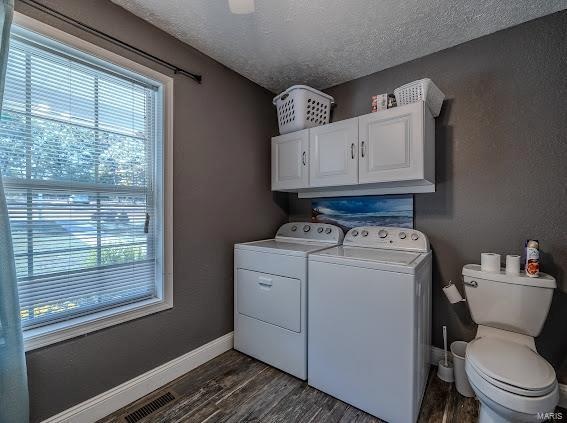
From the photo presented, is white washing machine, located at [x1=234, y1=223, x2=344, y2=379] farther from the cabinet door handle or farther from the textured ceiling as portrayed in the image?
the textured ceiling

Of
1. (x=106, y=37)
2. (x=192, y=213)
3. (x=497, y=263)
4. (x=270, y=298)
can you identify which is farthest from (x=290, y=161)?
(x=497, y=263)

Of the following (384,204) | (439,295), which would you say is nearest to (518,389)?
(439,295)

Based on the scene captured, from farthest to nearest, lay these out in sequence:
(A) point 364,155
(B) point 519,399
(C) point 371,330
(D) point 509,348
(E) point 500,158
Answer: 1. (A) point 364,155
2. (E) point 500,158
3. (C) point 371,330
4. (D) point 509,348
5. (B) point 519,399

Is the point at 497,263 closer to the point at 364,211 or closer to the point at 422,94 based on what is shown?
the point at 364,211

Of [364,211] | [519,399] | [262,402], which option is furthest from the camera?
[364,211]

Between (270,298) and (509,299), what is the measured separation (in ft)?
5.01

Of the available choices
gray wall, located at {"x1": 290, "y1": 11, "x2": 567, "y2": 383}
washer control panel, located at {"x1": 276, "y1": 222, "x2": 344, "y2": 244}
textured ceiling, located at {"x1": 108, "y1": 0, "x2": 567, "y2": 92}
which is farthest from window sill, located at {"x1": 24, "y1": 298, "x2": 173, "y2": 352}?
gray wall, located at {"x1": 290, "y1": 11, "x2": 567, "y2": 383}

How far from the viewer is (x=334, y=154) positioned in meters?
2.12

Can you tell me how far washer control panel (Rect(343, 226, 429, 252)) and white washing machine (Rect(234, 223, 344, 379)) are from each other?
14 cm

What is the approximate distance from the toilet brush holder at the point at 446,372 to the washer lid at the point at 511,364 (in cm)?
49

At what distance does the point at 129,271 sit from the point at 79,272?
0.28 metres

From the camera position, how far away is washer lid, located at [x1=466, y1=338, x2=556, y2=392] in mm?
1165

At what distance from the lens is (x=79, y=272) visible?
150cm

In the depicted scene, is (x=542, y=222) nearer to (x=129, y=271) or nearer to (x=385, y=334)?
(x=385, y=334)
